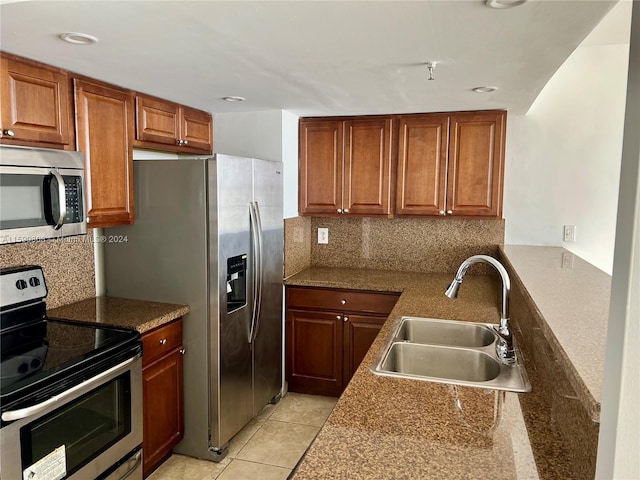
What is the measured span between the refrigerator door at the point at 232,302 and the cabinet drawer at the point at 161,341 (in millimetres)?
194

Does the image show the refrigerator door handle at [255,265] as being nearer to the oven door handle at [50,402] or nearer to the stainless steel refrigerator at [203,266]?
the stainless steel refrigerator at [203,266]

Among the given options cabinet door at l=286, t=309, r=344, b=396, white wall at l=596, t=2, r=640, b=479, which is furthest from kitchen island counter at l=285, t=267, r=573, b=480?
cabinet door at l=286, t=309, r=344, b=396

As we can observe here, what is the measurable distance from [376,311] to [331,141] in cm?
131

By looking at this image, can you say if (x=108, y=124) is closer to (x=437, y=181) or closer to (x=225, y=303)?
(x=225, y=303)

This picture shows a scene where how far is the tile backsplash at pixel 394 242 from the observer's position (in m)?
3.46

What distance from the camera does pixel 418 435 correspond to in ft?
3.98

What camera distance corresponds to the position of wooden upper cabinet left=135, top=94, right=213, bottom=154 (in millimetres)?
2625

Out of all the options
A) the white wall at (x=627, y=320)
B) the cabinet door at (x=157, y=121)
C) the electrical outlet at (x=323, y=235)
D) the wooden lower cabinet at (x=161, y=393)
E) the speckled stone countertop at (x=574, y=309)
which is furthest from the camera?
the electrical outlet at (x=323, y=235)

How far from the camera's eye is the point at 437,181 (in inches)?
129

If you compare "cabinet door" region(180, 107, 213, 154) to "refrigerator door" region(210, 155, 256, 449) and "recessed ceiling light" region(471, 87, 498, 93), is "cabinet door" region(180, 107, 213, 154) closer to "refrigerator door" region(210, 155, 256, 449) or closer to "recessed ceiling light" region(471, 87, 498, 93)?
"refrigerator door" region(210, 155, 256, 449)

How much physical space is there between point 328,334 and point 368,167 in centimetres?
127

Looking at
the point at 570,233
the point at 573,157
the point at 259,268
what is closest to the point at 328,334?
the point at 259,268

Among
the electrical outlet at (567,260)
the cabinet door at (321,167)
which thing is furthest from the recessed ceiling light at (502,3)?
the cabinet door at (321,167)

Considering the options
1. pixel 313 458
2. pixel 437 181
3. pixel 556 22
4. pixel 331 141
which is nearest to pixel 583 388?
pixel 313 458
